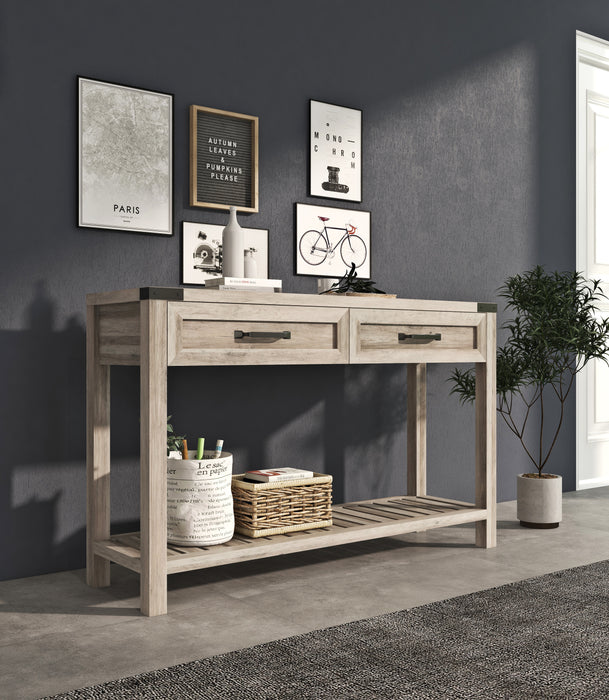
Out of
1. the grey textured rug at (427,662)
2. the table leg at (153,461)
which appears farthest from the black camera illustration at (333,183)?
the grey textured rug at (427,662)

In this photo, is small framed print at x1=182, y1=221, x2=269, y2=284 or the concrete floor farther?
small framed print at x1=182, y1=221, x2=269, y2=284

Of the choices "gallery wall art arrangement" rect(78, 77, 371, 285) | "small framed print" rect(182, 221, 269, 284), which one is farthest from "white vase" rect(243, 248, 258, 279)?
"small framed print" rect(182, 221, 269, 284)

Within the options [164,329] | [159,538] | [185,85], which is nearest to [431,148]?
[185,85]

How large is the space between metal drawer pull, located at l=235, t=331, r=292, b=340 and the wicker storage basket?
0.46 metres

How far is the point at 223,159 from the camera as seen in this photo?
2.87 m

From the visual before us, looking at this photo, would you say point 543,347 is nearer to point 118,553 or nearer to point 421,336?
point 421,336

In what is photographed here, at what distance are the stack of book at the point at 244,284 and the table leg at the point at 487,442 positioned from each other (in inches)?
33.8

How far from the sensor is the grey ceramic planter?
3.16 metres

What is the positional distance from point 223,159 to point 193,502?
1.24 meters

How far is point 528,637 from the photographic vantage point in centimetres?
191

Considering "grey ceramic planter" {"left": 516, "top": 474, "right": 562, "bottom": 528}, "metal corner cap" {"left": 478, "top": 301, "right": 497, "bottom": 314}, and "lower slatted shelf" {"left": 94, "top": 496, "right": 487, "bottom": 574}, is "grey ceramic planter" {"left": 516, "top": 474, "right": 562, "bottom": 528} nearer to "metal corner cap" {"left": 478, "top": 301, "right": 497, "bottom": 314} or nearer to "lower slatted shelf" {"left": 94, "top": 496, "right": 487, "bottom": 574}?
"lower slatted shelf" {"left": 94, "top": 496, "right": 487, "bottom": 574}

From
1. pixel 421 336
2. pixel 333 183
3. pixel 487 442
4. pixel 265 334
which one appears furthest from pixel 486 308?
pixel 265 334

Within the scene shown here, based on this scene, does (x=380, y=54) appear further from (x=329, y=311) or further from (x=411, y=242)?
(x=329, y=311)

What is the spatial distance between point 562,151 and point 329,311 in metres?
2.12
